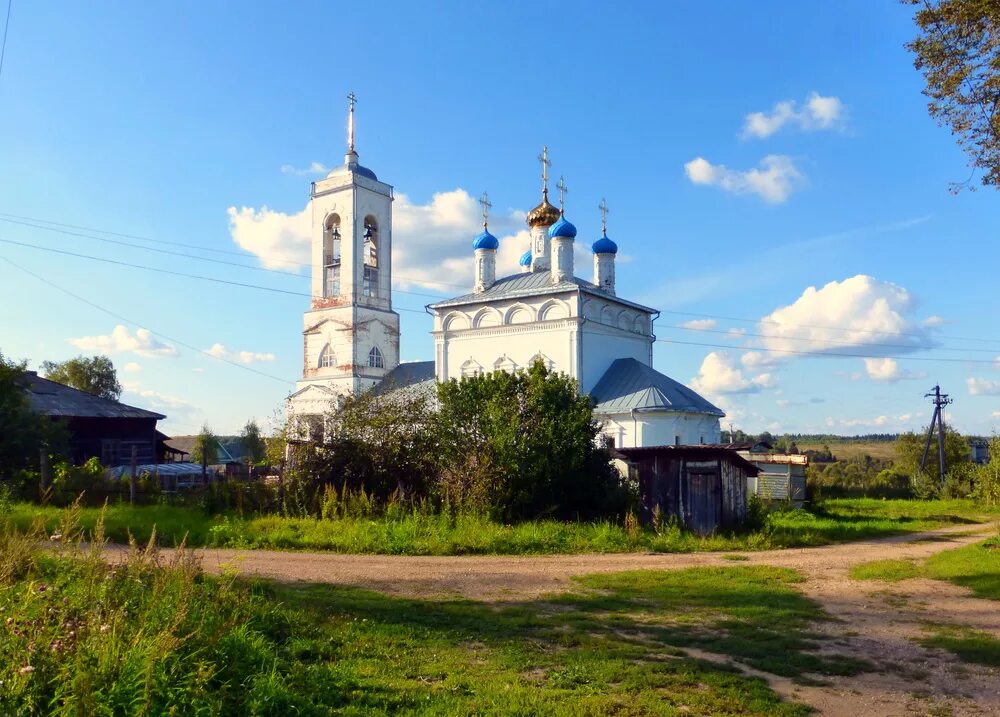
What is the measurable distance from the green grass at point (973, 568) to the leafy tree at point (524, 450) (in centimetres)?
536

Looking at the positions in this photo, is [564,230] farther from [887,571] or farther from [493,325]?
[887,571]

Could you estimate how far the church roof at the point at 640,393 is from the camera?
2694 centimetres

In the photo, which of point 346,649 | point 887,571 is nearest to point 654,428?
point 887,571

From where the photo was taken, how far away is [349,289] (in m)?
35.8

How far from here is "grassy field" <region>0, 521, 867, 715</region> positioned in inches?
172

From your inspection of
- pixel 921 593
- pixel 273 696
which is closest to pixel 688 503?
pixel 921 593

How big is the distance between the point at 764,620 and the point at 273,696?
5.15 metres

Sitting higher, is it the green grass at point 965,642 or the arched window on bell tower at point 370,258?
the arched window on bell tower at point 370,258

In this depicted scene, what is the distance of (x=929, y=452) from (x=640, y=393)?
23.6 m

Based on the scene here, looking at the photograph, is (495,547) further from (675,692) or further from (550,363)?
(550,363)

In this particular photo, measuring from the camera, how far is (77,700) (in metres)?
4.01

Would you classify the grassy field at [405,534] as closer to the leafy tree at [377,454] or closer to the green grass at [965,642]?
the leafy tree at [377,454]

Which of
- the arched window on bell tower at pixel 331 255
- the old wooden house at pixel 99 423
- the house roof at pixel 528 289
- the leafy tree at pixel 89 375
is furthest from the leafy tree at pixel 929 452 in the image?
the leafy tree at pixel 89 375

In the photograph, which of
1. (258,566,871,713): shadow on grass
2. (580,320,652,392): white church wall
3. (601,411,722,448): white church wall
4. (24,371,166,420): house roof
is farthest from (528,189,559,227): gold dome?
(258,566,871,713): shadow on grass
